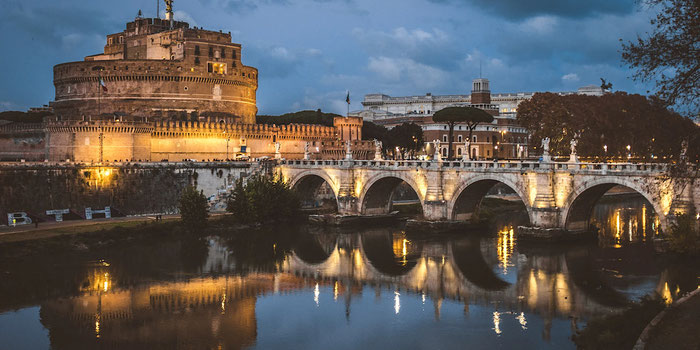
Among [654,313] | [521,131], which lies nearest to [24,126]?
[654,313]

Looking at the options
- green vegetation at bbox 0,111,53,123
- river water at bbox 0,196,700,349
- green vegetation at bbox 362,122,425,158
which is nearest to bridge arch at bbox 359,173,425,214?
river water at bbox 0,196,700,349

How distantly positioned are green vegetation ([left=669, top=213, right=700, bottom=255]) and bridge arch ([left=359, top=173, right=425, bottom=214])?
1878 cm

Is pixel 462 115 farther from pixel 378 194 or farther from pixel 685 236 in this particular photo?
pixel 685 236

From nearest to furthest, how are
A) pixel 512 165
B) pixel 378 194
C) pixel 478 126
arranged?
1. pixel 512 165
2. pixel 378 194
3. pixel 478 126

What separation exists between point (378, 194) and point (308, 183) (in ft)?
27.9

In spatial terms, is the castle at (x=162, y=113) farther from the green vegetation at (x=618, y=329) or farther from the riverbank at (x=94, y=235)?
the green vegetation at (x=618, y=329)

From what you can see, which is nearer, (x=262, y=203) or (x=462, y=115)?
(x=262, y=203)

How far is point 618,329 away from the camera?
1998 centimetres

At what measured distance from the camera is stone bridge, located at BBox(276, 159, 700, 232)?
33.6 meters

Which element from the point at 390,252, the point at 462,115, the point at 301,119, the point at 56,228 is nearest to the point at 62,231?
the point at 56,228

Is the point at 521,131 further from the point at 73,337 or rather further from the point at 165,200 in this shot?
the point at 73,337

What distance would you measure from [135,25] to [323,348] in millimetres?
67736

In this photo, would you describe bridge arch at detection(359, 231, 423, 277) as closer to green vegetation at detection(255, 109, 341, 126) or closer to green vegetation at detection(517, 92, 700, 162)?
green vegetation at detection(517, 92, 700, 162)

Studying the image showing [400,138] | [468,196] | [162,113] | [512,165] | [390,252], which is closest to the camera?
[390,252]
